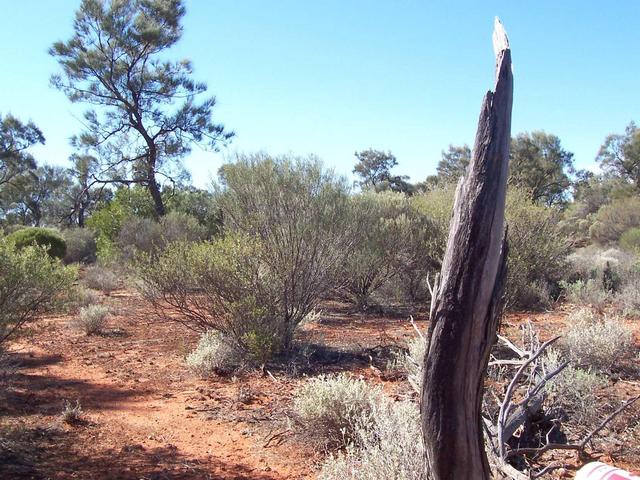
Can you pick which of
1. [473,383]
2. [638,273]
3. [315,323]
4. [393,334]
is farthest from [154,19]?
[473,383]

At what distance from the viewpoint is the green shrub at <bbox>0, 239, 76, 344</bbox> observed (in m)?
5.75

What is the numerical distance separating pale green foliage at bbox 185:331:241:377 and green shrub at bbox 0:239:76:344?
198cm

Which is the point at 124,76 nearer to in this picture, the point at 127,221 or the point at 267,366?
the point at 127,221

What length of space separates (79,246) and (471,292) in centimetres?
2305

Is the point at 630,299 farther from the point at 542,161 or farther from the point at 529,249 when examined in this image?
the point at 542,161

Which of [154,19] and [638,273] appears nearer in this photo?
[638,273]

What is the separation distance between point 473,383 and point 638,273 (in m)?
13.0

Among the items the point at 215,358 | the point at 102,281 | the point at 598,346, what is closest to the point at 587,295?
the point at 598,346

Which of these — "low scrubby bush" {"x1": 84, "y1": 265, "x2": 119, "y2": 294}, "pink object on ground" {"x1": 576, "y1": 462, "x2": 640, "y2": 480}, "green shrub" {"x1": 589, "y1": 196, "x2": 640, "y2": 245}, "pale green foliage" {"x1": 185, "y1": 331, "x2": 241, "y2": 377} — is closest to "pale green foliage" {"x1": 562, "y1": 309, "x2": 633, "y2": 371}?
"pale green foliage" {"x1": 185, "y1": 331, "x2": 241, "y2": 377}

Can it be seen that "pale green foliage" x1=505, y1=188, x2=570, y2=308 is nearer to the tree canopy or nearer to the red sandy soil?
the red sandy soil

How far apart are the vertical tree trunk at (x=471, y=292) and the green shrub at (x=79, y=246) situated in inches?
883

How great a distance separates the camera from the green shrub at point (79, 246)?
73.2 feet

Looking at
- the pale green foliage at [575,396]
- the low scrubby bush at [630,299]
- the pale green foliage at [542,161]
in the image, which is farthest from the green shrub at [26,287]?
the pale green foliage at [542,161]

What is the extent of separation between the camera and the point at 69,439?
16.6 feet
